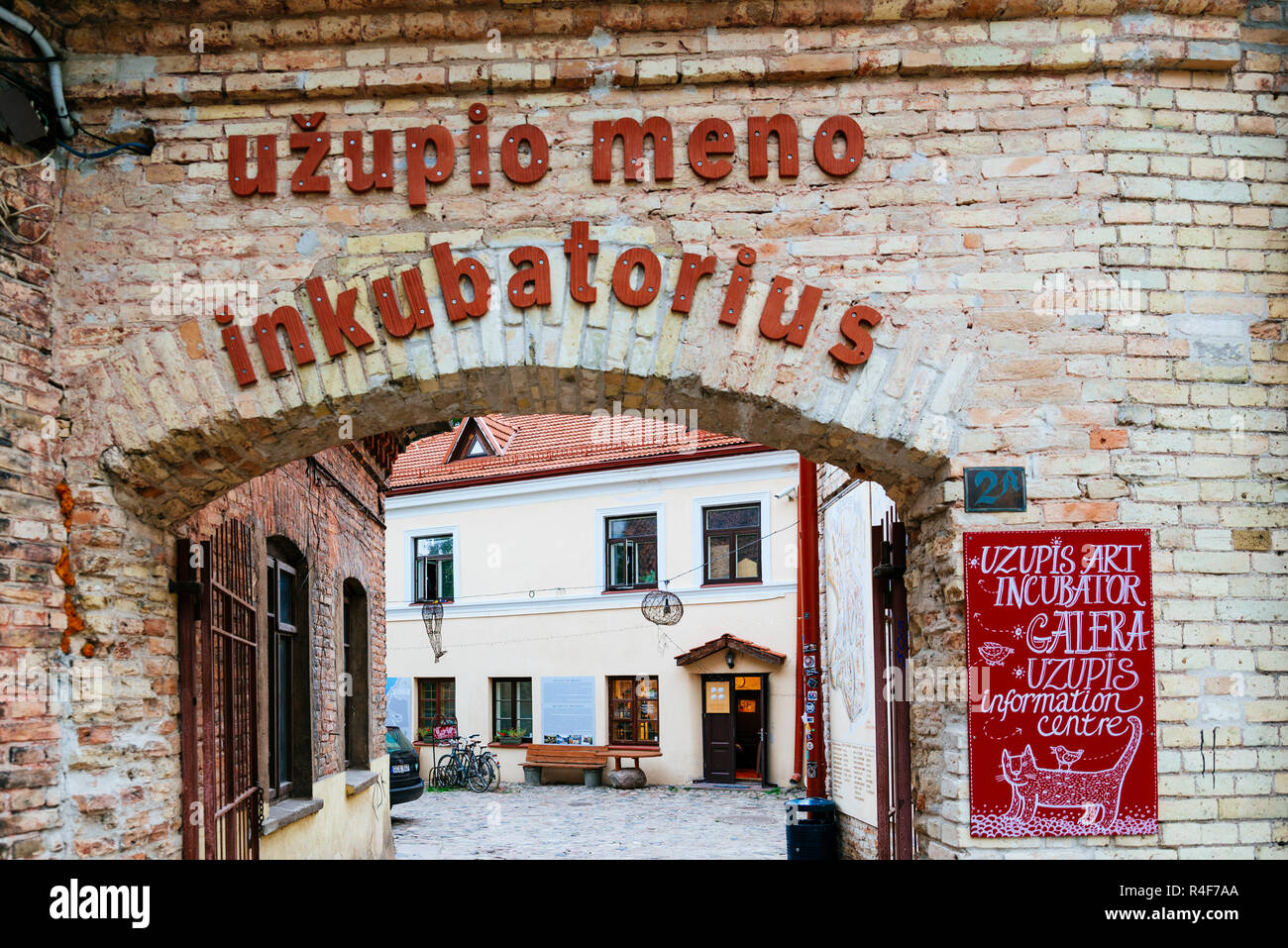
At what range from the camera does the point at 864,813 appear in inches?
369

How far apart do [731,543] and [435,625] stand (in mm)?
6194

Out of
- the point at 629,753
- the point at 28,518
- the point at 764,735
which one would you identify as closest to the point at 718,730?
the point at 764,735

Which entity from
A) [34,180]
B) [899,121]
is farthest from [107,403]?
[899,121]

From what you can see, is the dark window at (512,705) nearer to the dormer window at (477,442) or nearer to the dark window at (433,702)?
the dark window at (433,702)

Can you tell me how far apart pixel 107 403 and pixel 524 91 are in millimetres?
2220

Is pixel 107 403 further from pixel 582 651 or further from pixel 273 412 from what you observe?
pixel 582 651

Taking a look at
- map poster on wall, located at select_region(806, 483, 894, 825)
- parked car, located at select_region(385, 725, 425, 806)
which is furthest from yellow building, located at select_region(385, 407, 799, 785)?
map poster on wall, located at select_region(806, 483, 894, 825)

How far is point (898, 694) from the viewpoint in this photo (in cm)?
527

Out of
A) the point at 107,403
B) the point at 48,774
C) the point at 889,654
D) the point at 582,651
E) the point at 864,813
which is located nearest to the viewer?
Result: the point at 48,774

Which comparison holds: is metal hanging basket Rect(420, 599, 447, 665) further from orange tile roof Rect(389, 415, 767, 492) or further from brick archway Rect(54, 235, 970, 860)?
brick archway Rect(54, 235, 970, 860)

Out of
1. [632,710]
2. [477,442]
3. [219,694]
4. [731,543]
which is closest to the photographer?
[219,694]

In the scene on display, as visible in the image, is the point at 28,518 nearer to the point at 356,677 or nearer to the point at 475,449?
the point at 356,677

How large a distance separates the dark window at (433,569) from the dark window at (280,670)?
554 inches

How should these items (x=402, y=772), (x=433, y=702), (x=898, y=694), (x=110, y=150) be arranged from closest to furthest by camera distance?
(x=110, y=150)
(x=898, y=694)
(x=402, y=772)
(x=433, y=702)
